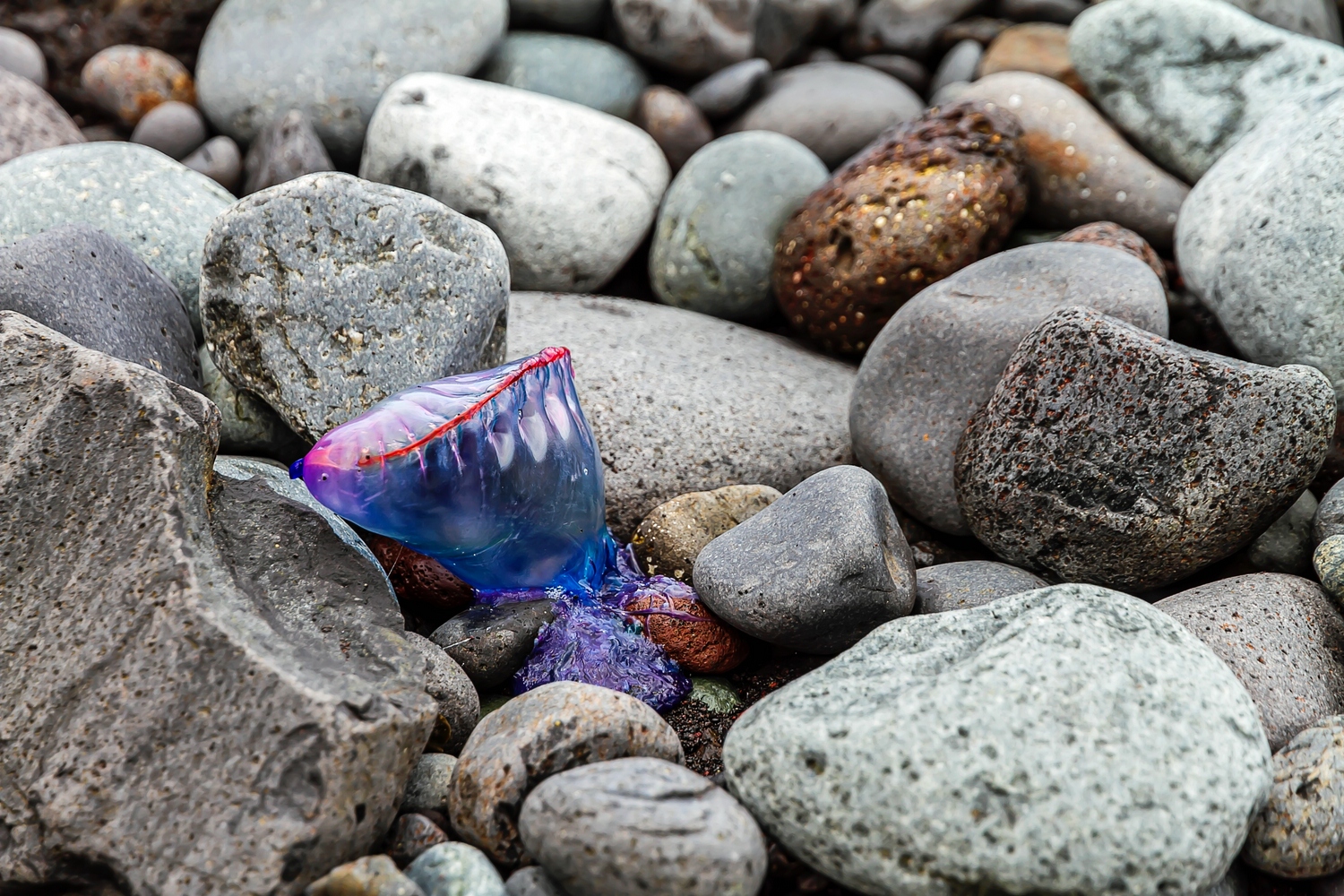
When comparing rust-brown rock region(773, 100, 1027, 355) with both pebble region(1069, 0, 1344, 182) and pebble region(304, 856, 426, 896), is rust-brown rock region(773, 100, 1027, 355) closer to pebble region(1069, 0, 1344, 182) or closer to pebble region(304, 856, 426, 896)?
pebble region(1069, 0, 1344, 182)

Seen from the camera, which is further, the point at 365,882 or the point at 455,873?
the point at 455,873

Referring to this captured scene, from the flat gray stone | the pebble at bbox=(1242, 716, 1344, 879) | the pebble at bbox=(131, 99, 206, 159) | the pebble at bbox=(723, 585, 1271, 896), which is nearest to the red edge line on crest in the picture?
the flat gray stone

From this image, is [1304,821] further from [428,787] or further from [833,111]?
[833,111]

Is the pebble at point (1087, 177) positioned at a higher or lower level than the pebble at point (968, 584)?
higher

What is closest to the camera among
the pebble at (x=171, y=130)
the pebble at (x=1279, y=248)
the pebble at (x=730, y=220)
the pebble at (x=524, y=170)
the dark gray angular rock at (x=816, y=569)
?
the dark gray angular rock at (x=816, y=569)

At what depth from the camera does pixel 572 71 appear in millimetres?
4719

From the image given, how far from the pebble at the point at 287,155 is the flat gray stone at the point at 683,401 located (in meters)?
1.01

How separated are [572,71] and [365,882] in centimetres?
391

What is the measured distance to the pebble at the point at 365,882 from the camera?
178 cm

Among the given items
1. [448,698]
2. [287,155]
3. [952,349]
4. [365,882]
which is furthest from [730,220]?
[365,882]

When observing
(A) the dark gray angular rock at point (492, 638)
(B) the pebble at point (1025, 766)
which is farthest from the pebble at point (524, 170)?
(B) the pebble at point (1025, 766)

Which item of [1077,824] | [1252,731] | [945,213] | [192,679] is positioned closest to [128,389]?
[192,679]

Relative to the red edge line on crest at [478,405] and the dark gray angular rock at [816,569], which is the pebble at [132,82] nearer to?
the red edge line on crest at [478,405]

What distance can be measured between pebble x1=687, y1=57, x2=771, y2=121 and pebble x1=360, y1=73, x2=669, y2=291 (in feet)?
2.02
